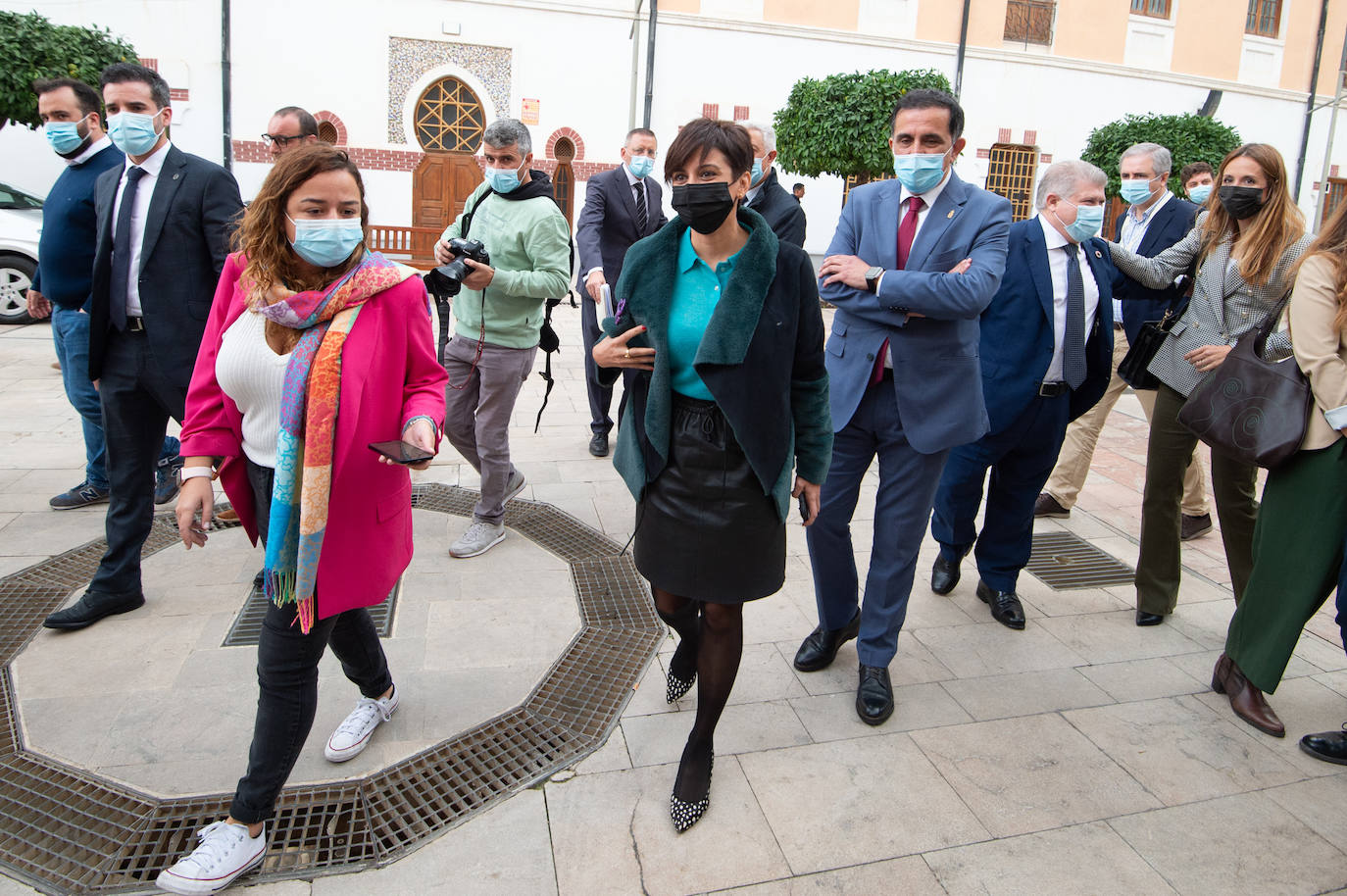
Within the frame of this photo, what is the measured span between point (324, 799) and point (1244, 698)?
130 inches

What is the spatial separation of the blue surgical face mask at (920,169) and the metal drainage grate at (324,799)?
207cm

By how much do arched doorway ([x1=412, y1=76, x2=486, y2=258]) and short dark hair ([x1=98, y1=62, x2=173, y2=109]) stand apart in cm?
1345

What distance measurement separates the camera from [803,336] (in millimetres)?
2641

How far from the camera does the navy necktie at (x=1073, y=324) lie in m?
3.88

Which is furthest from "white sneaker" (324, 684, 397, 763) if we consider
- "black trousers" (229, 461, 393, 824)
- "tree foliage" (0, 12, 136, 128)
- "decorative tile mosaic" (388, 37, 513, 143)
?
"decorative tile mosaic" (388, 37, 513, 143)

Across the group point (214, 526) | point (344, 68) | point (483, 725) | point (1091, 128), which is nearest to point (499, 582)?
point (483, 725)

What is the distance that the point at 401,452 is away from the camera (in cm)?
223

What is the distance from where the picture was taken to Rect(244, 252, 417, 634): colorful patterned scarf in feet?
7.47

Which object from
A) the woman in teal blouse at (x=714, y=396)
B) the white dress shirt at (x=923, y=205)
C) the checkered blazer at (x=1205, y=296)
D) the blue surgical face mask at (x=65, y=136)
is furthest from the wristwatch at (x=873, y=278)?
the blue surgical face mask at (x=65, y=136)

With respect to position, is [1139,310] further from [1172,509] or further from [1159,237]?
[1172,509]

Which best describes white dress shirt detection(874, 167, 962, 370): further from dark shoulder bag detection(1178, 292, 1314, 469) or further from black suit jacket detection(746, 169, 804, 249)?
dark shoulder bag detection(1178, 292, 1314, 469)

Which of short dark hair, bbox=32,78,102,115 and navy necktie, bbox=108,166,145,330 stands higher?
short dark hair, bbox=32,78,102,115

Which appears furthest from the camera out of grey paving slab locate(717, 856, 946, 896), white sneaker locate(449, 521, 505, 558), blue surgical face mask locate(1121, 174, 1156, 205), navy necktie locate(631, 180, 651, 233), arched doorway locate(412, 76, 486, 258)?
arched doorway locate(412, 76, 486, 258)

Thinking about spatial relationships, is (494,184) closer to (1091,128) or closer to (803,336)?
(803,336)
